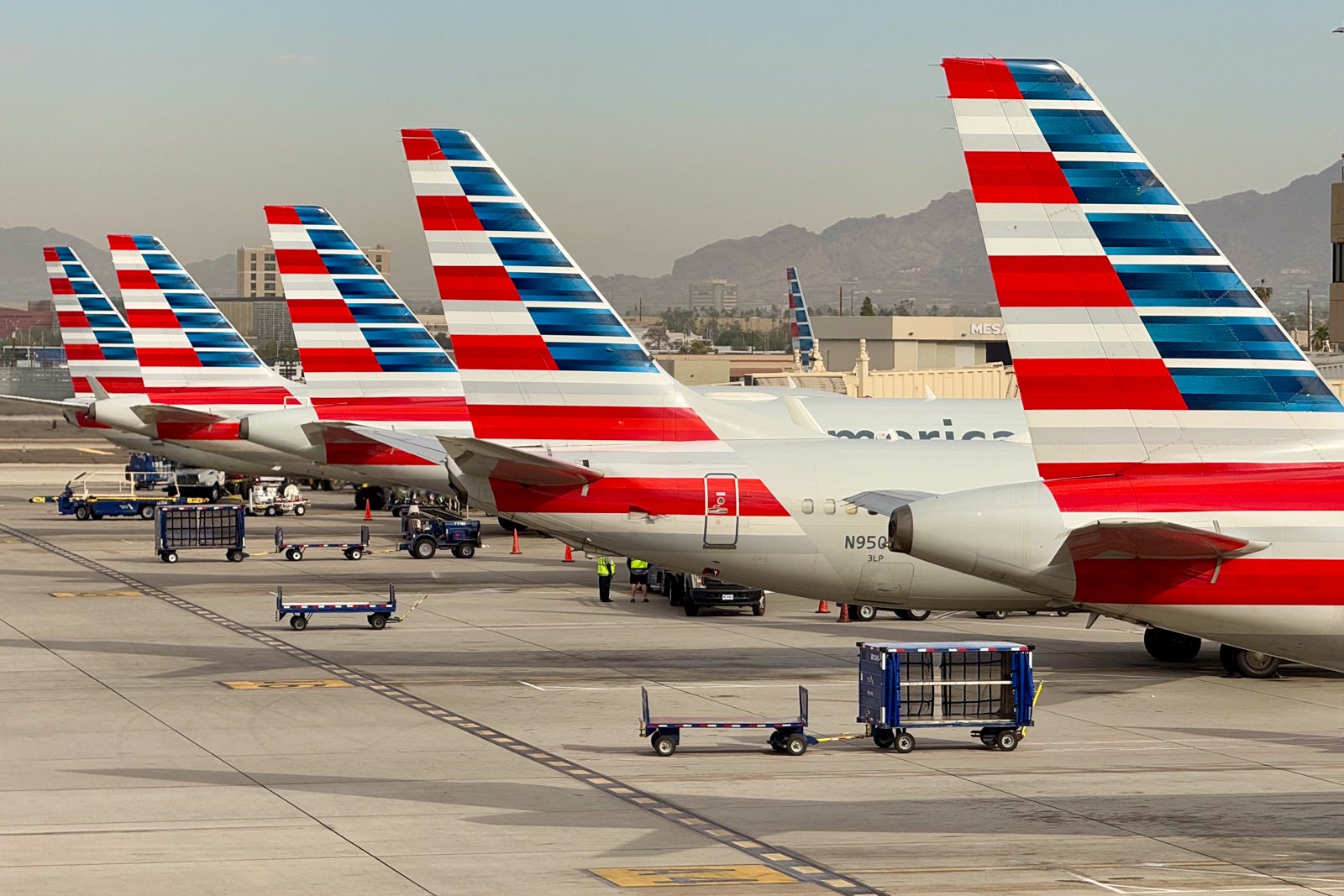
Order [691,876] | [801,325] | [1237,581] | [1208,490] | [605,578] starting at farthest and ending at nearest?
[801,325] < [605,578] < [691,876] < [1208,490] < [1237,581]

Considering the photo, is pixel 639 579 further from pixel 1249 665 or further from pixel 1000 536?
pixel 1000 536

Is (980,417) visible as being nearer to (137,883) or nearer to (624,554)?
(624,554)

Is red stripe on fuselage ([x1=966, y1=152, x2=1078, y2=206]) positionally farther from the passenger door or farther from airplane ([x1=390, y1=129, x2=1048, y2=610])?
the passenger door

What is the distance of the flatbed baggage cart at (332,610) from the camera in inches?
1588

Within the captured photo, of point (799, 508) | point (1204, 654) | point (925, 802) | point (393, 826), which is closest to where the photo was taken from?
point (393, 826)

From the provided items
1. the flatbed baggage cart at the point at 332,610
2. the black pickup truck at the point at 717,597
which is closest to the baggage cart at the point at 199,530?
the flatbed baggage cart at the point at 332,610

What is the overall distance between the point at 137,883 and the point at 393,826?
3670 millimetres

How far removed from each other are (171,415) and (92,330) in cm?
2209

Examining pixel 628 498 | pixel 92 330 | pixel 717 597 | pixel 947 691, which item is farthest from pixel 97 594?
pixel 92 330

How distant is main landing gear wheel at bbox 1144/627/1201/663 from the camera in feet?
118

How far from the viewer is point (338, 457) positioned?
176 ft

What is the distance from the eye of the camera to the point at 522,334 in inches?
1366

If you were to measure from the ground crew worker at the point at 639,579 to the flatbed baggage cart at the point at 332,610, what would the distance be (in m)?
8.52

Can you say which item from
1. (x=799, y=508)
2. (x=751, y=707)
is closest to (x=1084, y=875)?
(x=751, y=707)
